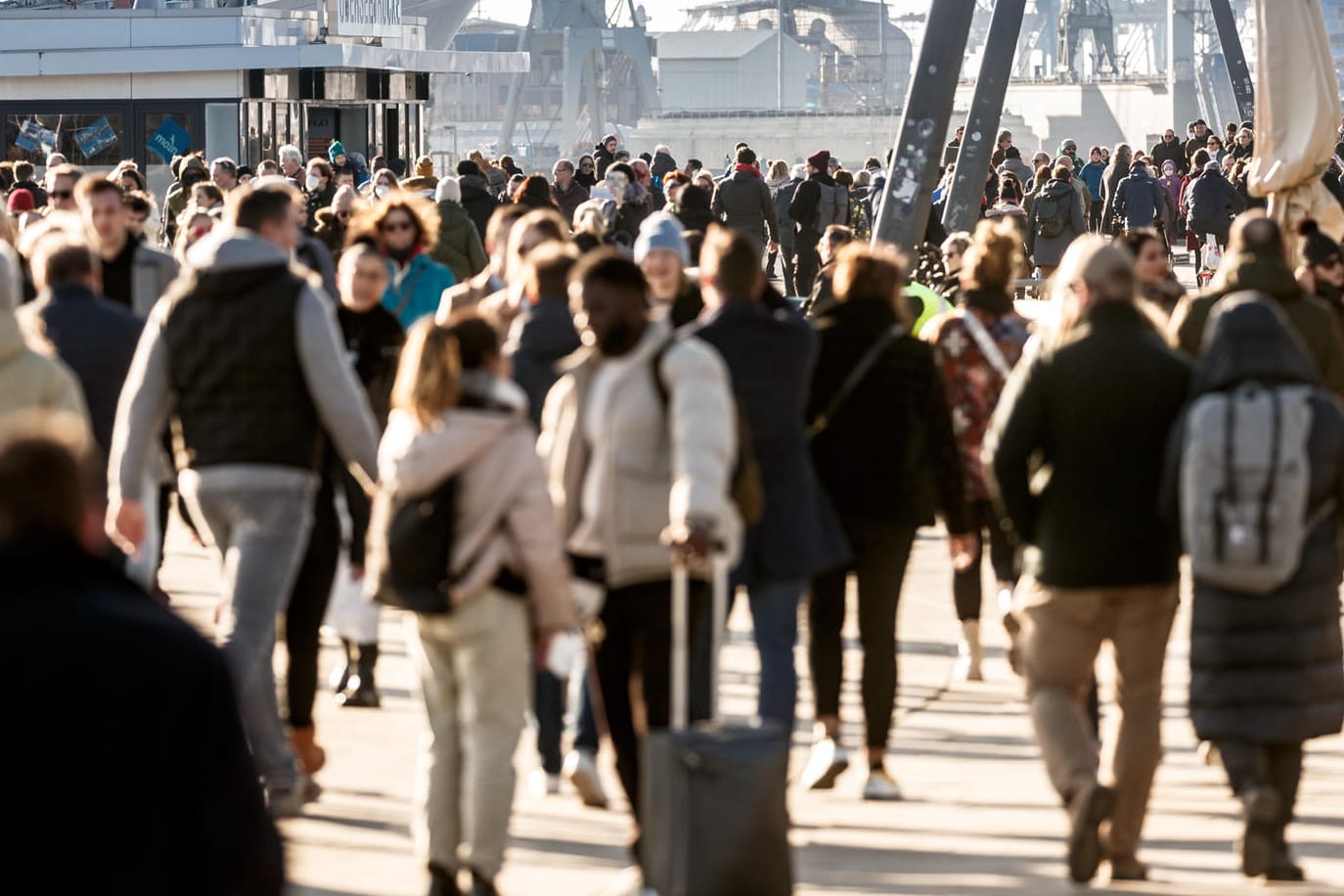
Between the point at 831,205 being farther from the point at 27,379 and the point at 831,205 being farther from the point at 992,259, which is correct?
the point at 27,379

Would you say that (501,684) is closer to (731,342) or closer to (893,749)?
(731,342)

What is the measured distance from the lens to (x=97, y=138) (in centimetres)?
3447

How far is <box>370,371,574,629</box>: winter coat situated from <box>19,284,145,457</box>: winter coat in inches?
78.3

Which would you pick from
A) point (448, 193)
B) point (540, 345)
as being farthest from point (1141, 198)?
point (540, 345)

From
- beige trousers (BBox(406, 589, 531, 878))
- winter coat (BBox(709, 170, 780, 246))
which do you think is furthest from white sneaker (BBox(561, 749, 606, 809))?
winter coat (BBox(709, 170, 780, 246))

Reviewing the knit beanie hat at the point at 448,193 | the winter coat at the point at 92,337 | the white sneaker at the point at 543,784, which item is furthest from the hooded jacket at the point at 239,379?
the knit beanie hat at the point at 448,193

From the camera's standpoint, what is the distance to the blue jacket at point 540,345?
7.77 m

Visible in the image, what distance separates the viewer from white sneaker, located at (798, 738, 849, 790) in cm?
777

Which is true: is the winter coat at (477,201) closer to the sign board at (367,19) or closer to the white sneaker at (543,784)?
the white sneaker at (543,784)

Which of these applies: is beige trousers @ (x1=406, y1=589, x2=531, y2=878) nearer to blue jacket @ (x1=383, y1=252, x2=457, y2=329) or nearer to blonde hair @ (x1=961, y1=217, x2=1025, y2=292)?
blonde hair @ (x1=961, y1=217, x2=1025, y2=292)

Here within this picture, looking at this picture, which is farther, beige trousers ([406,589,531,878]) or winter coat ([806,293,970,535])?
winter coat ([806,293,970,535])

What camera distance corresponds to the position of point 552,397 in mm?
6547

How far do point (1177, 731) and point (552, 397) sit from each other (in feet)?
10.5

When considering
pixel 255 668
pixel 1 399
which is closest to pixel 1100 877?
pixel 255 668
